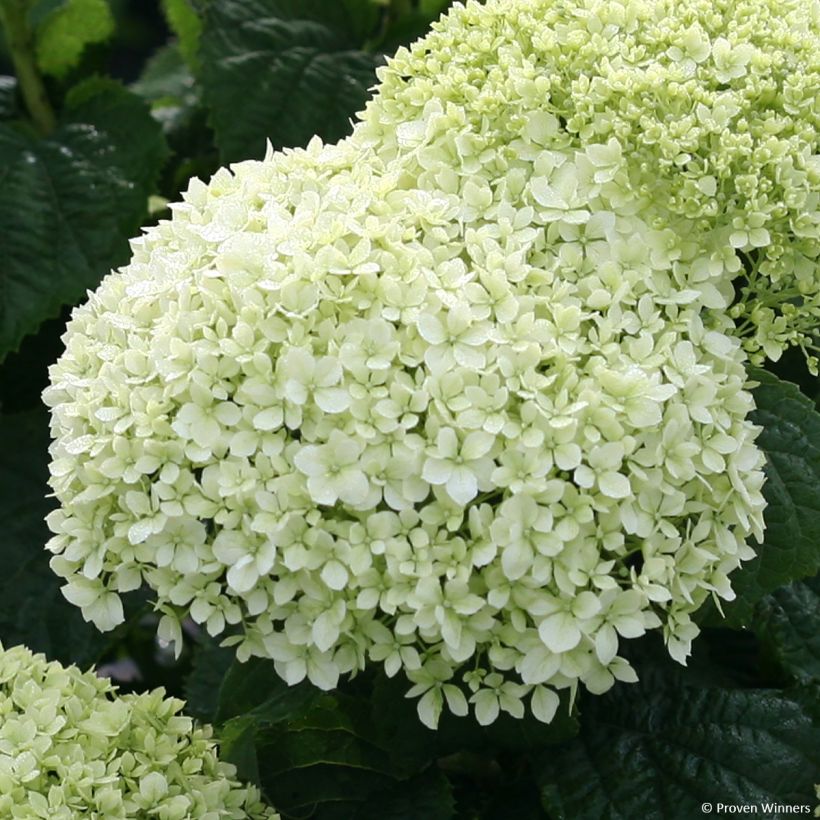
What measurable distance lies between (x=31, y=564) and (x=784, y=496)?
3.10 ft

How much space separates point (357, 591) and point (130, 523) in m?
0.19

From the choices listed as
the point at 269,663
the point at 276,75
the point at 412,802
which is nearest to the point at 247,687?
the point at 269,663

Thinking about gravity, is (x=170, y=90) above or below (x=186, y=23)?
below

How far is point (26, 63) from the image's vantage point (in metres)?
1.92

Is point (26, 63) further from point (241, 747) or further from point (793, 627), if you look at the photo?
point (793, 627)

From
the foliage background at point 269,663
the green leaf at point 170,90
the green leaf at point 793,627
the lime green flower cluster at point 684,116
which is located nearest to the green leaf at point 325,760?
the foliage background at point 269,663

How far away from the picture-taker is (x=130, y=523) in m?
1.06

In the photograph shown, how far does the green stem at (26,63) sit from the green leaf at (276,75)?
12.7 inches

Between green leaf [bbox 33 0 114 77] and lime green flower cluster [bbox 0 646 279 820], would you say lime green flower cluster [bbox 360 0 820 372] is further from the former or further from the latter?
green leaf [bbox 33 0 114 77]

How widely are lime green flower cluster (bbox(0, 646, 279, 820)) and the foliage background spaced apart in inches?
2.5

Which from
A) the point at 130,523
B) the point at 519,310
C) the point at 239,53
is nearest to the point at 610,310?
the point at 519,310

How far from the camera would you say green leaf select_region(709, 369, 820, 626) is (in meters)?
1.18

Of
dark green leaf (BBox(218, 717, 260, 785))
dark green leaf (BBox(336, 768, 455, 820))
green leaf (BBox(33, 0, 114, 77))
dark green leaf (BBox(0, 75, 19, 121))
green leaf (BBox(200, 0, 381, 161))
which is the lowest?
dark green leaf (BBox(336, 768, 455, 820))

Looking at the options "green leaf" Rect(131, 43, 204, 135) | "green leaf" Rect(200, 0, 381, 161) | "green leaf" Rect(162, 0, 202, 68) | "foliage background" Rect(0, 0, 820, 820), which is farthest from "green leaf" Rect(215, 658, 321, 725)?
"green leaf" Rect(162, 0, 202, 68)
